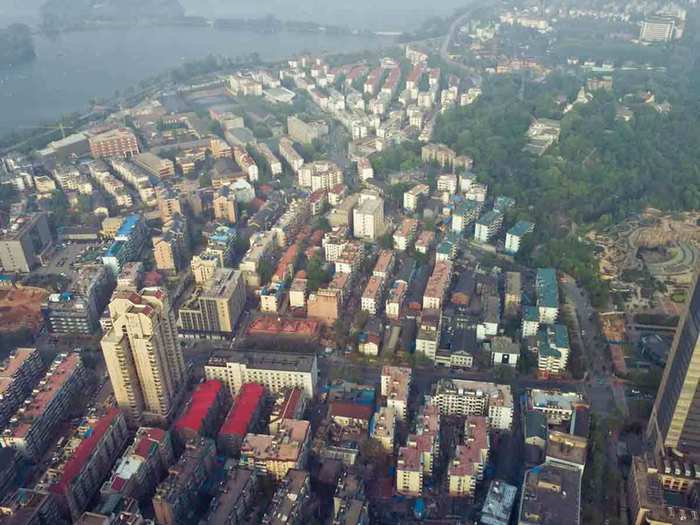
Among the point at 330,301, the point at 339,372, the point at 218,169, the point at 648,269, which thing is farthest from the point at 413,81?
the point at 339,372

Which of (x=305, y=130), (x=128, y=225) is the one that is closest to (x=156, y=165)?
(x=128, y=225)

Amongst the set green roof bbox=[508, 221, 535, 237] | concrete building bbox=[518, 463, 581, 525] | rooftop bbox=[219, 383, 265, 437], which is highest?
green roof bbox=[508, 221, 535, 237]

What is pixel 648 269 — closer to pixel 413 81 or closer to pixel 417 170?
pixel 417 170

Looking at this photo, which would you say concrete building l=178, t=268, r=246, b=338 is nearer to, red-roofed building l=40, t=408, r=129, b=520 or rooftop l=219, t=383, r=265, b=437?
rooftop l=219, t=383, r=265, b=437

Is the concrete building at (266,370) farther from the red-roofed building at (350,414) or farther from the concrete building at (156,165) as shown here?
the concrete building at (156,165)

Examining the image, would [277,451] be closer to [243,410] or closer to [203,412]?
[243,410]

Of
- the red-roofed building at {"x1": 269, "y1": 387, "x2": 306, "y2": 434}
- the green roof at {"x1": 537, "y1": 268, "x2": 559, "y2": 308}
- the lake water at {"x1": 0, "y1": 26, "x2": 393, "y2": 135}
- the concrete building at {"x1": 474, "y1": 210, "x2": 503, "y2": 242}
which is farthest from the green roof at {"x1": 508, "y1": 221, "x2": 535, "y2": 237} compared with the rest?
the lake water at {"x1": 0, "y1": 26, "x2": 393, "y2": 135}

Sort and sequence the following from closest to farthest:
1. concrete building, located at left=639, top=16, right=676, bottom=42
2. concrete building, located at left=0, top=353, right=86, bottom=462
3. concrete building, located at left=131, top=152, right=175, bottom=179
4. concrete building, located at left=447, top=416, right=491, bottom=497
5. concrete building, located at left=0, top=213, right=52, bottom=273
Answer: concrete building, located at left=447, top=416, right=491, bottom=497, concrete building, located at left=0, top=353, right=86, bottom=462, concrete building, located at left=0, top=213, right=52, bottom=273, concrete building, located at left=131, top=152, right=175, bottom=179, concrete building, located at left=639, top=16, right=676, bottom=42
